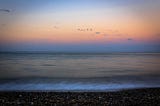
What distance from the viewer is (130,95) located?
1245 centimetres

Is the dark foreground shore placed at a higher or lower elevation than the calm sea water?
lower

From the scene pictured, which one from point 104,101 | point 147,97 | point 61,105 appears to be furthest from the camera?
point 147,97

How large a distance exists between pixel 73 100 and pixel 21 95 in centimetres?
259

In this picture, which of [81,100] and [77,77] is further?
[77,77]

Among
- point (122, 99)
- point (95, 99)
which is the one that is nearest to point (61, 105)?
point (95, 99)

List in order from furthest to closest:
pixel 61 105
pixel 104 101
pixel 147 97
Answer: pixel 147 97 < pixel 104 101 < pixel 61 105

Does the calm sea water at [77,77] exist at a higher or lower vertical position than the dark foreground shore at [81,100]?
higher

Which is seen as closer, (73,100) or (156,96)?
(73,100)

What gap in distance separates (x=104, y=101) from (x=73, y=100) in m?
1.23

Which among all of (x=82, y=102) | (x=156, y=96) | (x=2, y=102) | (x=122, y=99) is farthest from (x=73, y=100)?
(x=156, y=96)

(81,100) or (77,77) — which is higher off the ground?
(77,77)

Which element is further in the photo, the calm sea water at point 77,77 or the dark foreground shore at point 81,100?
the calm sea water at point 77,77

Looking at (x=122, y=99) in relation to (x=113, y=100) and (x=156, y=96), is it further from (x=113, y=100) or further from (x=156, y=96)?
(x=156, y=96)

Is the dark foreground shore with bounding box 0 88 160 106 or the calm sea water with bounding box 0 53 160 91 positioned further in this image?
the calm sea water with bounding box 0 53 160 91
